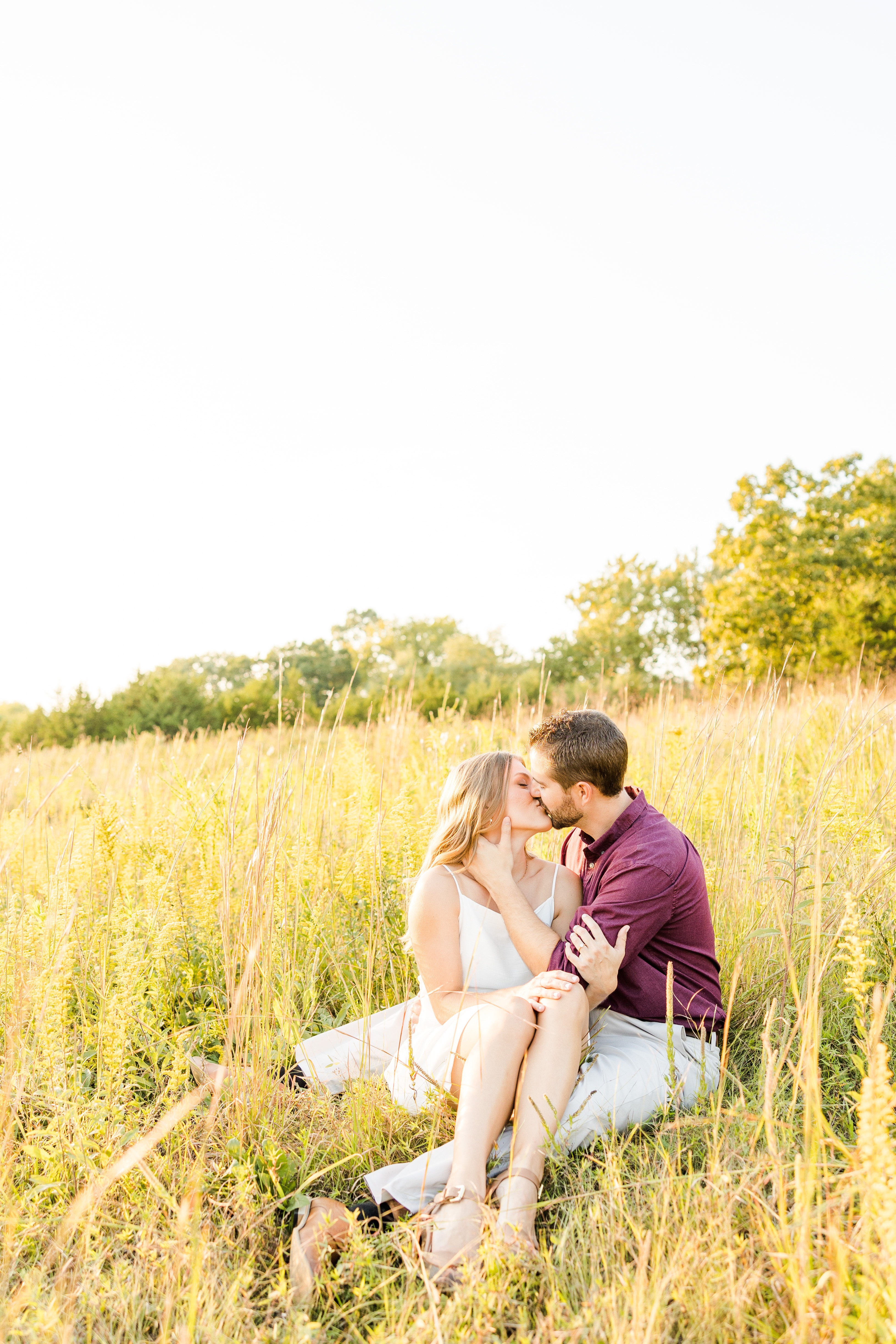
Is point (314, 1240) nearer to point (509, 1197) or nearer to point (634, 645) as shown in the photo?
point (509, 1197)

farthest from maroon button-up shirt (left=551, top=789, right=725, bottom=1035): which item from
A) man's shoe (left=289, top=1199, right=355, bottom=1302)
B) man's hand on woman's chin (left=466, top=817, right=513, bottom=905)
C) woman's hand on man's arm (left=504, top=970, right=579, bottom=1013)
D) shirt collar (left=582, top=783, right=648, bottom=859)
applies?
man's shoe (left=289, top=1199, right=355, bottom=1302)

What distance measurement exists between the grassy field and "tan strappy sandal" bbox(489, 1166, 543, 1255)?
62 mm

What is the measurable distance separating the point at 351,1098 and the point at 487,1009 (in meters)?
0.49

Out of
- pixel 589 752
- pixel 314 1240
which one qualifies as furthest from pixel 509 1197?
pixel 589 752

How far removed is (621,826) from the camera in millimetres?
2678

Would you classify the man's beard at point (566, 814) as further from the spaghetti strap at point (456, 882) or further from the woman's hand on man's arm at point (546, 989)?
the woman's hand on man's arm at point (546, 989)

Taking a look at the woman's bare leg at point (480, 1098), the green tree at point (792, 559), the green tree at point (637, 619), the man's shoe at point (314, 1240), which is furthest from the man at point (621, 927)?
the green tree at point (637, 619)

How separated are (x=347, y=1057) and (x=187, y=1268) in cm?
88

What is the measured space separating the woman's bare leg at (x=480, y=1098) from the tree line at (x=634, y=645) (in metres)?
1.25

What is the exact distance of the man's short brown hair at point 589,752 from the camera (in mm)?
2650

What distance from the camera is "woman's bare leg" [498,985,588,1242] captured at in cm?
201

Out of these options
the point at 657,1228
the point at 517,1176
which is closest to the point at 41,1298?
the point at 517,1176

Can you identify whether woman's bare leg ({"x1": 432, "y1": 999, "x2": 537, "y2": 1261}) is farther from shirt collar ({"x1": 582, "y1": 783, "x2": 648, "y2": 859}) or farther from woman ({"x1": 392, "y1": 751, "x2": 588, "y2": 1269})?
shirt collar ({"x1": 582, "y1": 783, "x2": 648, "y2": 859})

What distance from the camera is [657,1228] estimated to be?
70.1 inches
